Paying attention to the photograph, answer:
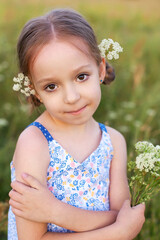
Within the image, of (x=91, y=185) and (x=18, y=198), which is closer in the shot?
(x=18, y=198)

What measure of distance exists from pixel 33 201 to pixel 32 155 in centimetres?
20

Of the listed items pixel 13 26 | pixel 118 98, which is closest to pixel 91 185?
pixel 118 98

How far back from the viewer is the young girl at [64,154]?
1.56m

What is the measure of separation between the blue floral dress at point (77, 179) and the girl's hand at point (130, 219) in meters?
0.16

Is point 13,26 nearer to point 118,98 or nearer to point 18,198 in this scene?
point 118,98

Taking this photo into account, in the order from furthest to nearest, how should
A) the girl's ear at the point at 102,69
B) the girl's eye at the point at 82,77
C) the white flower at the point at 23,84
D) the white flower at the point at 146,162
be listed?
1. the girl's ear at the point at 102,69
2. the white flower at the point at 23,84
3. the girl's eye at the point at 82,77
4. the white flower at the point at 146,162

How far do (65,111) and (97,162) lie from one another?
368 millimetres

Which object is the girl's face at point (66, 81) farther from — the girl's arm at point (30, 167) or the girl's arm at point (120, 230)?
the girl's arm at point (120, 230)

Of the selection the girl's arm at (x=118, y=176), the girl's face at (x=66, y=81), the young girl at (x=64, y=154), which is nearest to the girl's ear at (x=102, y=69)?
the young girl at (x=64, y=154)

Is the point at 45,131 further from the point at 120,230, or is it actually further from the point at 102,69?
the point at 120,230

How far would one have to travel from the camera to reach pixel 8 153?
283 centimetres

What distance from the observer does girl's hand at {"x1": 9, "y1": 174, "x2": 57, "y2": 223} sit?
1522mm

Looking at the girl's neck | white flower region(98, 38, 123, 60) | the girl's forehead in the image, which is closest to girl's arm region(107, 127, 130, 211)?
the girl's neck

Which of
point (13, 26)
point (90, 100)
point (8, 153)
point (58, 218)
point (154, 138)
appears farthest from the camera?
point (13, 26)
